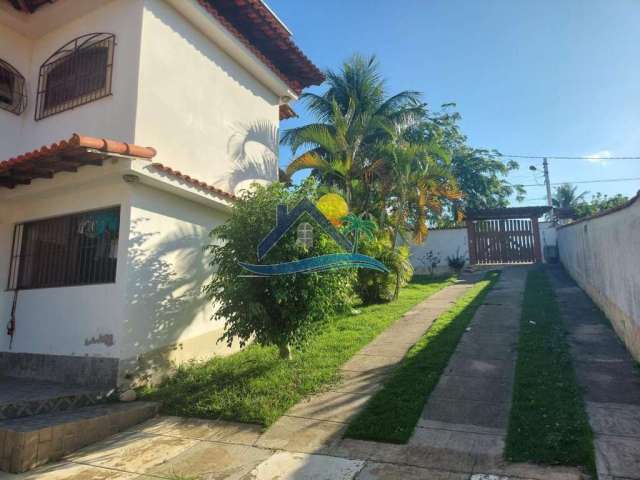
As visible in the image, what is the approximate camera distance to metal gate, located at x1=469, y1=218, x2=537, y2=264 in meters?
18.1

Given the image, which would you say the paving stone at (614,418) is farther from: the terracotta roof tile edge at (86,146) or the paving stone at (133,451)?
the terracotta roof tile edge at (86,146)

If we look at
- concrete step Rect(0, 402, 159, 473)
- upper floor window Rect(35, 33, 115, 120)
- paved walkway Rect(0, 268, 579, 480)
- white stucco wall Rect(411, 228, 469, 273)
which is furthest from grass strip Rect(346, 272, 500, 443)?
white stucco wall Rect(411, 228, 469, 273)

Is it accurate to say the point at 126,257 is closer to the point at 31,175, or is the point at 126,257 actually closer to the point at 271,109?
the point at 31,175

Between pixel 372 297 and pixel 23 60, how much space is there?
9.32 m

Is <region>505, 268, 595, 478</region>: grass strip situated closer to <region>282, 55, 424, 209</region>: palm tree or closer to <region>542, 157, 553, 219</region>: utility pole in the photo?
<region>282, 55, 424, 209</region>: palm tree

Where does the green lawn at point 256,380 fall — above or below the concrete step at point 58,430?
above

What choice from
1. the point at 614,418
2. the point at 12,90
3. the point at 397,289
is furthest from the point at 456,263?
the point at 12,90

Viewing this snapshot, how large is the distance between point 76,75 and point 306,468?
763cm

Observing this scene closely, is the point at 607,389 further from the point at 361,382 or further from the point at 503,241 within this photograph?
the point at 503,241

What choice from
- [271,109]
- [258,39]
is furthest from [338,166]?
[258,39]

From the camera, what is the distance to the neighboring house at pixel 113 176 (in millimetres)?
5887

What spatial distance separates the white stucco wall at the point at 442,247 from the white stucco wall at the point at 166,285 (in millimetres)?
12566

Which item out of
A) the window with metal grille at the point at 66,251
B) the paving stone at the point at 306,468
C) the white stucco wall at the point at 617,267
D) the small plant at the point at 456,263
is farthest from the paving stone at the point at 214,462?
→ the small plant at the point at 456,263

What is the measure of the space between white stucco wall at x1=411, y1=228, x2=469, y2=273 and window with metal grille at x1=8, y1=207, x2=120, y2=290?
14.1m
